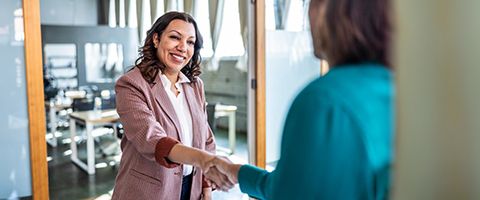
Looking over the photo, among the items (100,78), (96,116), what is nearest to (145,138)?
(100,78)

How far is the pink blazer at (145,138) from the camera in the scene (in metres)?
1.30

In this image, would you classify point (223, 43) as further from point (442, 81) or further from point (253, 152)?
point (442, 81)

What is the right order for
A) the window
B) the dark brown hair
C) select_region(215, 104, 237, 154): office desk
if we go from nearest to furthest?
the dark brown hair → the window → select_region(215, 104, 237, 154): office desk

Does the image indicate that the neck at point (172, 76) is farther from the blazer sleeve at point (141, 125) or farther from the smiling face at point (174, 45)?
the blazer sleeve at point (141, 125)

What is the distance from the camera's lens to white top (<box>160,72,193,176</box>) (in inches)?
57.9

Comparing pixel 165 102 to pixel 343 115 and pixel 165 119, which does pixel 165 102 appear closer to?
pixel 165 119

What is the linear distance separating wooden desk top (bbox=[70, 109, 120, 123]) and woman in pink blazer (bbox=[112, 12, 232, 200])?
6.14 feet

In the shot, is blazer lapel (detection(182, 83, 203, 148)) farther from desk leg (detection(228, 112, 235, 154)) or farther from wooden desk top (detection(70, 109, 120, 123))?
desk leg (detection(228, 112, 235, 154))

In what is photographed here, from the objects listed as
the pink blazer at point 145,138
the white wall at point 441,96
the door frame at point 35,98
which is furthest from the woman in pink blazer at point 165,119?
the door frame at point 35,98

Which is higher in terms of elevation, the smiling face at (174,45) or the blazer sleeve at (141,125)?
the smiling face at (174,45)

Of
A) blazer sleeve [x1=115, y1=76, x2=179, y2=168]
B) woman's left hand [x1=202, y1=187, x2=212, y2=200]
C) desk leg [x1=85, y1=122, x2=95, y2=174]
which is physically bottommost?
desk leg [x1=85, y1=122, x2=95, y2=174]

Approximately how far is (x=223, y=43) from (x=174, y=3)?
533 millimetres

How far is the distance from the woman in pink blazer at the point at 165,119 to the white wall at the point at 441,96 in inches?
37.0

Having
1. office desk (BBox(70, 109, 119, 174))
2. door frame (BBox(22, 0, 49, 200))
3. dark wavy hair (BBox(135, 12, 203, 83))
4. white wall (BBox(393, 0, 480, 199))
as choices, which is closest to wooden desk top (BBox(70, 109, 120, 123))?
office desk (BBox(70, 109, 119, 174))
